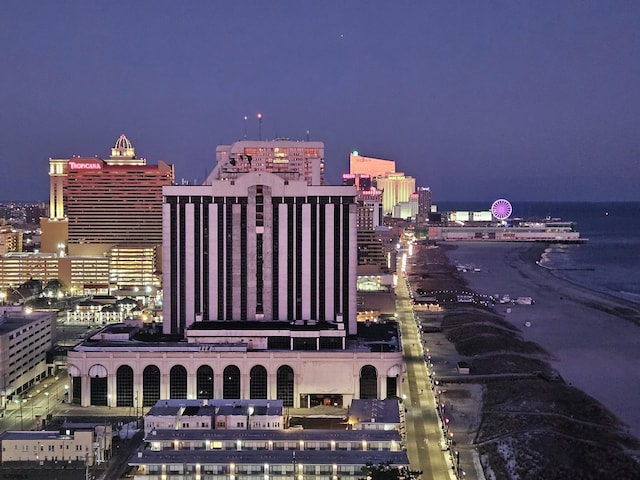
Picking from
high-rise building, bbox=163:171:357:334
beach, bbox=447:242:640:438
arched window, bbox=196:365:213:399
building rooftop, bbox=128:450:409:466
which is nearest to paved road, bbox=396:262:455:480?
building rooftop, bbox=128:450:409:466

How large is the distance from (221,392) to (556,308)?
66.9 meters

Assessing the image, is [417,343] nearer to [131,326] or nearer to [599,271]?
[131,326]

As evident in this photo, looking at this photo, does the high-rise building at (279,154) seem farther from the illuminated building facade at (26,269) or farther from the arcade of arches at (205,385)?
the arcade of arches at (205,385)

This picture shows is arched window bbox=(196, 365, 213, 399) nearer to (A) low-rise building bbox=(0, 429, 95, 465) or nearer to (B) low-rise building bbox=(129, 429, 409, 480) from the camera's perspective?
(B) low-rise building bbox=(129, 429, 409, 480)

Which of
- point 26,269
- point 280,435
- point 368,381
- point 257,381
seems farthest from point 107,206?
point 280,435

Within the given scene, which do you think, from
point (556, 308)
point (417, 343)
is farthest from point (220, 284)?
point (556, 308)

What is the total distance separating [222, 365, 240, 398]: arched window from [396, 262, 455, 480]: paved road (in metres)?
13.9

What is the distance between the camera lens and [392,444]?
161 feet

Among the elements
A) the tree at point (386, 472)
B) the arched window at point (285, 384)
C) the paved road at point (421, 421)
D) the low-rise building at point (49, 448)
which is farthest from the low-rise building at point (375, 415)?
the low-rise building at point (49, 448)

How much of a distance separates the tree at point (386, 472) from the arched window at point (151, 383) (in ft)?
88.3

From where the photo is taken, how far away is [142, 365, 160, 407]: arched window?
6712 centimetres

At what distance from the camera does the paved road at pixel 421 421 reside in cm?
5038

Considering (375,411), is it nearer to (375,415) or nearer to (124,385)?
(375,415)

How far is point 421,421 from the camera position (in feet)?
197
